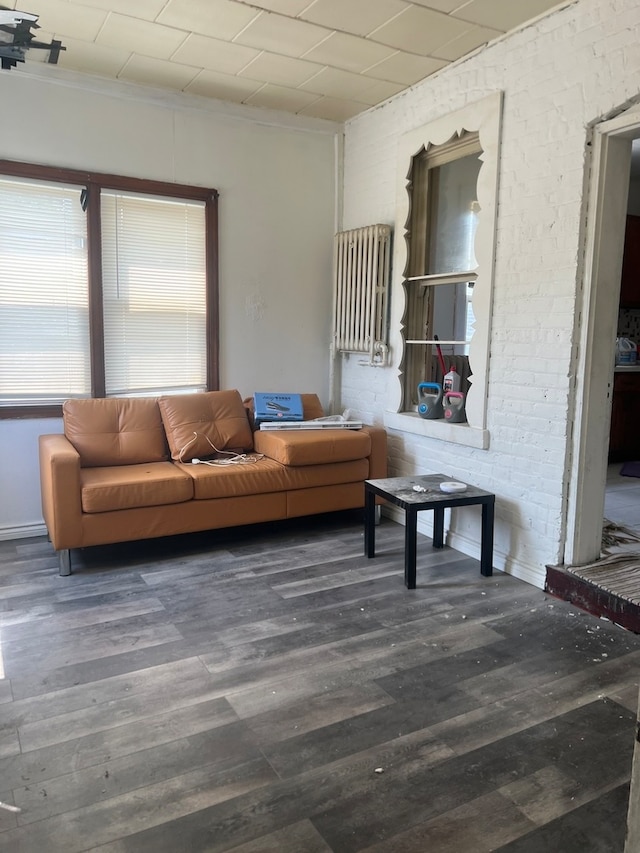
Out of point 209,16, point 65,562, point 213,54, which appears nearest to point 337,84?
point 213,54

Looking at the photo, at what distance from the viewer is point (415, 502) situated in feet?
10.7

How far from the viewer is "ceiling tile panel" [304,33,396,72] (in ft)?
11.4

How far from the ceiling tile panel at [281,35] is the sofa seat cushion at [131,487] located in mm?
2429

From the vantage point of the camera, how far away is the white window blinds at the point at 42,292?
3.90m

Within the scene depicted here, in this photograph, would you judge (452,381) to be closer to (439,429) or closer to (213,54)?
(439,429)

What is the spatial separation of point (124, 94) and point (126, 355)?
1666 mm

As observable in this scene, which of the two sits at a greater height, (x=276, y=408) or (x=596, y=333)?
(x=596, y=333)

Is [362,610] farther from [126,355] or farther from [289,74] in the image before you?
[289,74]

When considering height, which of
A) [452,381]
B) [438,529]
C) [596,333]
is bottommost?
[438,529]

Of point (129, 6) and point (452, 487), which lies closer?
point (129, 6)

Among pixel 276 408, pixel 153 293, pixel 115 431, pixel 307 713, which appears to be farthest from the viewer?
pixel 276 408

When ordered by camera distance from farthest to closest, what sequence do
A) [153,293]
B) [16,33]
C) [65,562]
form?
[153,293] < [65,562] < [16,33]

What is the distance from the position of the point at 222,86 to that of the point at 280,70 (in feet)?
1.58

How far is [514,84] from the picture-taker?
335cm
